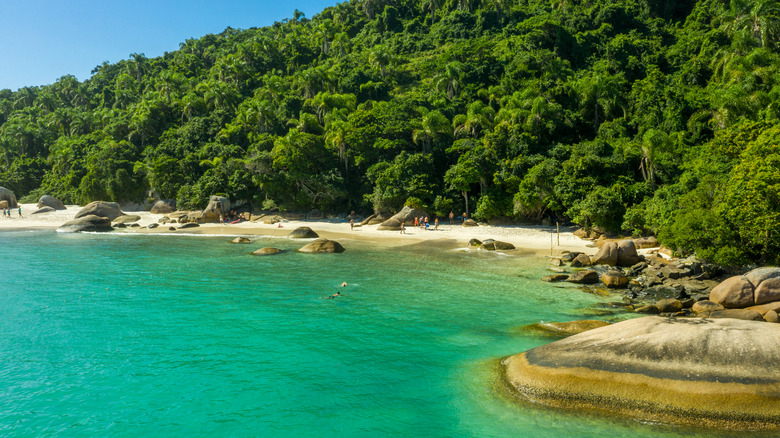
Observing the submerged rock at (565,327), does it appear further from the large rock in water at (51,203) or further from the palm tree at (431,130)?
the large rock in water at (51,203)

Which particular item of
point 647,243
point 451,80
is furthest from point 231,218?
point 647,243

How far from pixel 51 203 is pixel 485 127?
71.4 meters

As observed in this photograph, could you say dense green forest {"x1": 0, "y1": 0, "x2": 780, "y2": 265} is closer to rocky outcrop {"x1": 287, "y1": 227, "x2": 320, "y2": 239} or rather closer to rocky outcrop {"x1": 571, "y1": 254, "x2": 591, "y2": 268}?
rocky outcrop {"x1": 571, "y1": 254, "x2": 591, "y2": 268}

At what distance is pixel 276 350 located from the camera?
14.0 metres

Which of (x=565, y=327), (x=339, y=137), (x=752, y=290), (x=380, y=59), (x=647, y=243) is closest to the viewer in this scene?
(x=565, y=327)

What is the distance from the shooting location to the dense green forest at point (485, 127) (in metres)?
31.4

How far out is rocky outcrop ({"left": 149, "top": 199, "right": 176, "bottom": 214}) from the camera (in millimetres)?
63500

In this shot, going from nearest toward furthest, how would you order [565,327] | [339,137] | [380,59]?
[565,327], [339,137], [380,59]

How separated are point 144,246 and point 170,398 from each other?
32016 millimetres

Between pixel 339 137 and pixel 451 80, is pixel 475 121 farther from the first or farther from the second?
pixel 451 80

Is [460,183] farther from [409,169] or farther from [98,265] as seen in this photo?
[98,265]

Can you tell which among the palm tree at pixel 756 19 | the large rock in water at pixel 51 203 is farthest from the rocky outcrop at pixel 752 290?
the large rock in water at pixel 51 203

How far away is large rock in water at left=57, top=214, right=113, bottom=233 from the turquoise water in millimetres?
24941

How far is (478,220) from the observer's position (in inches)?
1831
